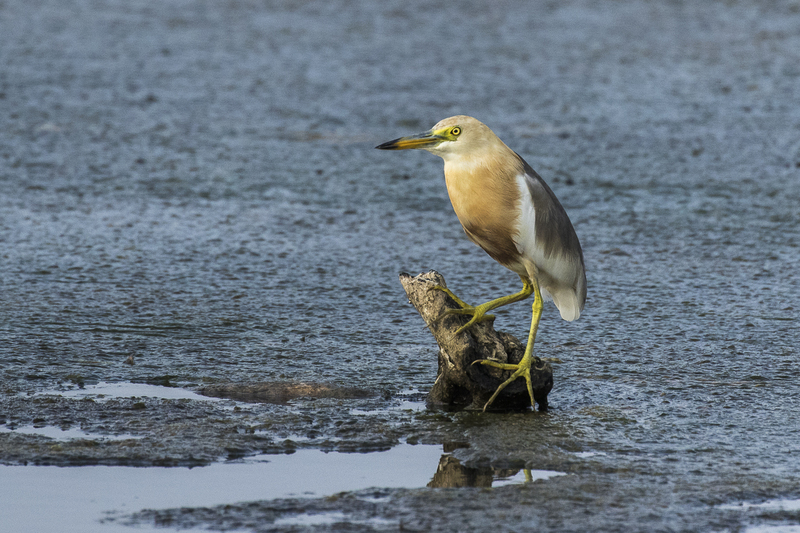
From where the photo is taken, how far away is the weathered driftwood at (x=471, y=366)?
178 inches

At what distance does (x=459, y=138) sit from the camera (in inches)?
183

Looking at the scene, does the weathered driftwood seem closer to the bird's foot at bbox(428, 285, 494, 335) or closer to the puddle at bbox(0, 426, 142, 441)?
the bird's foot at bbox(428, 285, 494, 335)

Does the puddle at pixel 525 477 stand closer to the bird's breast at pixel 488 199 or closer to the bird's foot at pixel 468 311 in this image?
the bird's foot at pixel 468 311

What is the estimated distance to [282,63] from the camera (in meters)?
11.7

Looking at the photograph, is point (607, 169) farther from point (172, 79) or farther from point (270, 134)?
point (172, 79)

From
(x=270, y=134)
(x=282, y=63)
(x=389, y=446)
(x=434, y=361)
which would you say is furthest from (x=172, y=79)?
(x=389, y=446)

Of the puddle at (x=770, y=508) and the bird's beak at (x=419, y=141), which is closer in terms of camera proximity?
the puddle at (x=770, y=508)

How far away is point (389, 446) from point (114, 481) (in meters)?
1.01

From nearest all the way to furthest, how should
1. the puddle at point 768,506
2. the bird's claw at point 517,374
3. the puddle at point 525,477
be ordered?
the puddle at point 768,506 < the puddle at point 525,477 < the bird's claw at point 517,374

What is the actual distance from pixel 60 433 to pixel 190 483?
68 cm

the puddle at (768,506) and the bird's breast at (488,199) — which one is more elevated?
the bird's breast at (488,199)

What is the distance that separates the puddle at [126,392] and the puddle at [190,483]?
739mm

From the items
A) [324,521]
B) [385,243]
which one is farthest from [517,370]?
[385,243]

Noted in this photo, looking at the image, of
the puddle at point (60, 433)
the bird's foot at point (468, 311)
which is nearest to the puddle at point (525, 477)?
the bird's foot at point (468, 311)
